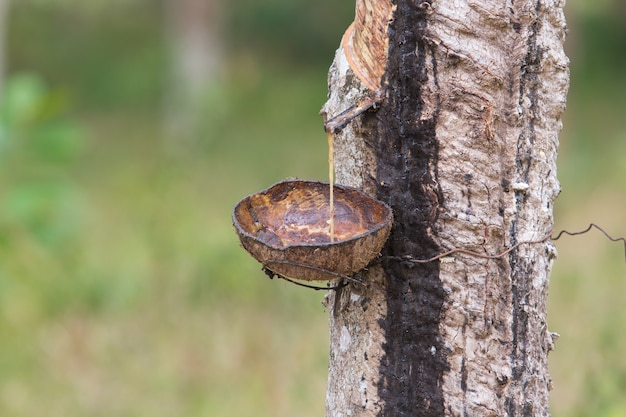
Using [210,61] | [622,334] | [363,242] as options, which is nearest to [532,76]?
[363,242]

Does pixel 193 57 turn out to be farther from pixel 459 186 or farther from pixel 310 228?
pixel 459 186

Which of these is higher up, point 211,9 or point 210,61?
point 211,9

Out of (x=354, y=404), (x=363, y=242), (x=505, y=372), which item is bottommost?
(x=354, y=404)

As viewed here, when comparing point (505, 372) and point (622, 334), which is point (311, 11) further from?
point (505, 372)

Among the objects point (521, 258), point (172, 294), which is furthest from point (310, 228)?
point (172, 294)

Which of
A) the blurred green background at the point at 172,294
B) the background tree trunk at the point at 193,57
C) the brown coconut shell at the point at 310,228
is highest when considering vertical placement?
the brown coconut shell at the point at 310,228

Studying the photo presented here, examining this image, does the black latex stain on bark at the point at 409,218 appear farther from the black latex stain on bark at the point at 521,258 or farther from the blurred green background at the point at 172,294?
the blurred green background at the point at 172,294

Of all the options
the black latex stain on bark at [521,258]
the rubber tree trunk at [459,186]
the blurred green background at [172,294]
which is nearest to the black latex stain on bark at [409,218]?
the rubber tree trunk at [459,186]

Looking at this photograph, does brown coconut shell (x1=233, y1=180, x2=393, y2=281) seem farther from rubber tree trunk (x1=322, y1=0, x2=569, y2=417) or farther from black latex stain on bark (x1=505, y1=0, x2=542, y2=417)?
black latex stain on bark (x1=505, y1=0, x2=542, y2=417)
